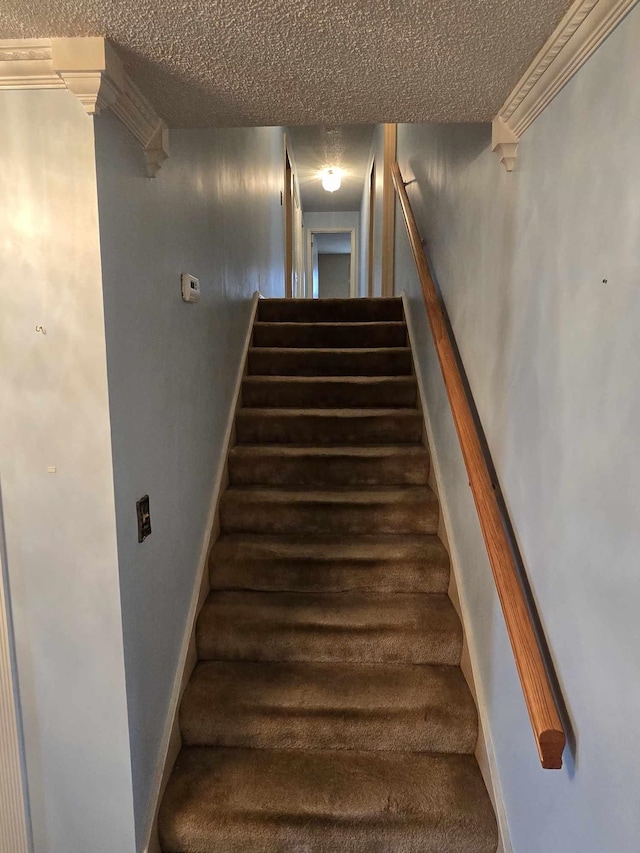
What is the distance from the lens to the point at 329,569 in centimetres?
194

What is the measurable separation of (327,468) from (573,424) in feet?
4.87

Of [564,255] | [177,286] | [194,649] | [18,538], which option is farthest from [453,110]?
[194,649]

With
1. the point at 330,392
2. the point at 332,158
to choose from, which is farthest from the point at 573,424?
the point at 332,158

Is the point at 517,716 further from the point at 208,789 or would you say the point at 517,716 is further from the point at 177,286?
the point at 177,286

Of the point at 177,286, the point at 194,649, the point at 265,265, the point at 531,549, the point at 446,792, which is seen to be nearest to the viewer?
the point at 531,549

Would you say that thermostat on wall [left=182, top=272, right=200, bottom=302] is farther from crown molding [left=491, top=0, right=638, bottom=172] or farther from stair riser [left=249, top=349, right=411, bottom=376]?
stair riser [left=249, top=349, right=411, bottom=376]

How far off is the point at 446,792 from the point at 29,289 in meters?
1.69

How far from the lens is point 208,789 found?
1402mm

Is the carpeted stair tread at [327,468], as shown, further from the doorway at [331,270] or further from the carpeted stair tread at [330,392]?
the doorway at [331,270]

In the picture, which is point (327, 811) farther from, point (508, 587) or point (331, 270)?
point (331, 270)

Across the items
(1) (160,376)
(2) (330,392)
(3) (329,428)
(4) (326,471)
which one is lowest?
(4) (326,471)

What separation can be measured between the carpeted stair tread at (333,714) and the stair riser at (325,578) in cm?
35

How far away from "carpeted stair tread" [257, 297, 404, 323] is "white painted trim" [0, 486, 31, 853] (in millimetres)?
2402

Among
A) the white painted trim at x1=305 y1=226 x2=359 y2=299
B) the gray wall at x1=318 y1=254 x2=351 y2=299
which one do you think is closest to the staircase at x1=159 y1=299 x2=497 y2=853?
the white painted trim at x1=305 y1=226 x2=359 y2=299
